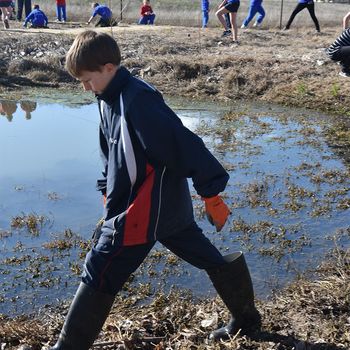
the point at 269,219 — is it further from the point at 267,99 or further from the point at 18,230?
the point at 267,99

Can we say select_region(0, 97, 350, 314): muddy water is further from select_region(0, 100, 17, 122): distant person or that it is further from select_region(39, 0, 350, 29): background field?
select_region(39, 0, 350, 29): background field

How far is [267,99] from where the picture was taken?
11.1 metres

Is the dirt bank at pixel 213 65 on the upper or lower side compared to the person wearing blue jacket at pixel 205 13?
lower

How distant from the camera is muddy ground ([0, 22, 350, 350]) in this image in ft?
11.4

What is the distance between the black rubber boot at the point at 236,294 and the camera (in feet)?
11.0

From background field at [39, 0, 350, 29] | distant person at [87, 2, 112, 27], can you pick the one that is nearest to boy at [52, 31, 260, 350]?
background field at [39, 0, 350, 29]

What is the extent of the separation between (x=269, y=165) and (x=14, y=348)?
4.34m

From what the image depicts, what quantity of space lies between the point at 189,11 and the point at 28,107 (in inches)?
552

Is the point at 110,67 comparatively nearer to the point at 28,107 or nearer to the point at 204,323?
the point at 204,323

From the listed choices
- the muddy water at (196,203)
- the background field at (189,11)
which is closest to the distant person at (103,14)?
the background field at (189,11)

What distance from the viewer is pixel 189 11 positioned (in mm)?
23359

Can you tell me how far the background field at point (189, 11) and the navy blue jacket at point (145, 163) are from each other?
710 inches

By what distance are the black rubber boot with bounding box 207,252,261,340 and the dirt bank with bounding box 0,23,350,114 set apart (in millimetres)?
7109

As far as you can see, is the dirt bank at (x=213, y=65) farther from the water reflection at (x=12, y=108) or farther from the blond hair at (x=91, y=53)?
the blond hair at (x=91, y=53)
